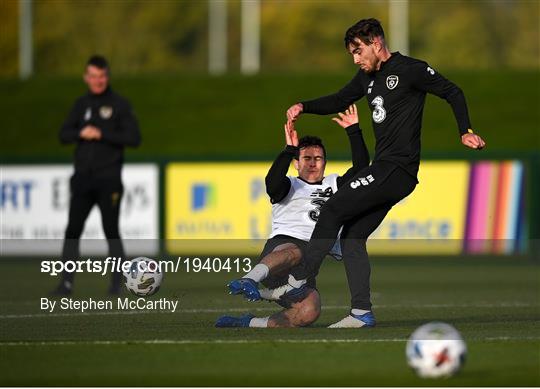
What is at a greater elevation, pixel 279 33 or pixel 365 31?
pixel 279 33

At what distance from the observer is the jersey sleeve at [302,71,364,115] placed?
36.2 ft

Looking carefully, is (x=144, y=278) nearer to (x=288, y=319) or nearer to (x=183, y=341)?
(x=288, y=319)

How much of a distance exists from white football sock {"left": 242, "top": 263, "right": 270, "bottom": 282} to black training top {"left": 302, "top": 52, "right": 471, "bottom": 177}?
45.5 inches

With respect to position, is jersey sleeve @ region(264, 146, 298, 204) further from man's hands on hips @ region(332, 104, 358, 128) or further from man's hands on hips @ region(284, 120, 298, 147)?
man's hands on hips @ region(332, 104, 358, 128)

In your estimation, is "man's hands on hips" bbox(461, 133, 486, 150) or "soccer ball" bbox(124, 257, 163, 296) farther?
"soccer ball" bbox(124, 257, 163, 296)

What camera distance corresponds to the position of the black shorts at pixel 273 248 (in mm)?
10609

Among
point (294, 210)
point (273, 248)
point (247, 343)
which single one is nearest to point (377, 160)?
point (294, 210)

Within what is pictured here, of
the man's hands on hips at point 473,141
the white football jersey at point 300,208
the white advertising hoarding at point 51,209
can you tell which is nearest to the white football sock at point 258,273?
the white football jersey at point 300,208

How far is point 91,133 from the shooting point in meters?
14.7

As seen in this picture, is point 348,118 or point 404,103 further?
point 348,118

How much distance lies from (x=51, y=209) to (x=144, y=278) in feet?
34.7

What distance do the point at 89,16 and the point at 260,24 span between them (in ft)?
24.1

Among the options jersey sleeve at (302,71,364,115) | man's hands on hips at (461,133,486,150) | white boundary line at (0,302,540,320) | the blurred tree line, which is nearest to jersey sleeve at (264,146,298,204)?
jersey sleeve at (302,71,364,115)

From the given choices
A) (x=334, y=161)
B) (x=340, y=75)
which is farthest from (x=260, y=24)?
(x=334, y=161)
